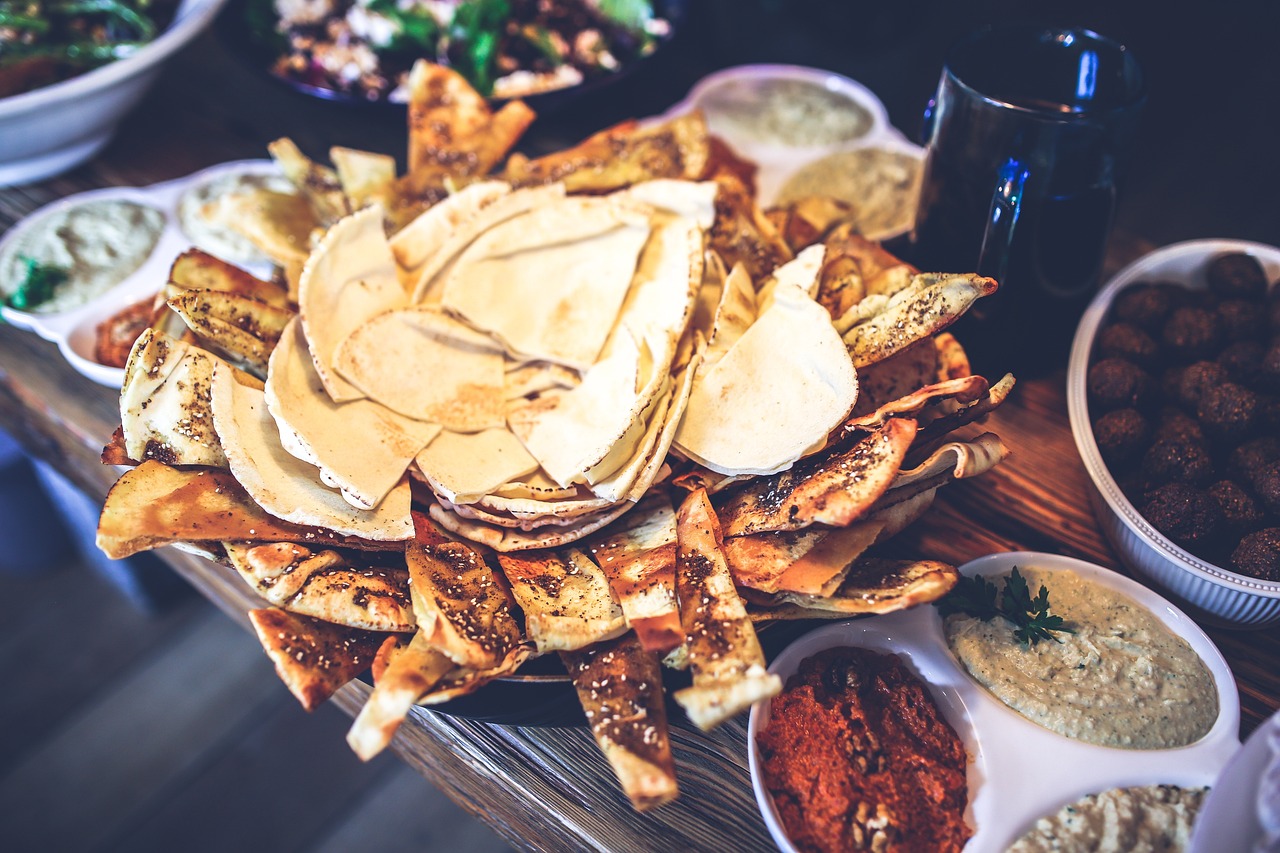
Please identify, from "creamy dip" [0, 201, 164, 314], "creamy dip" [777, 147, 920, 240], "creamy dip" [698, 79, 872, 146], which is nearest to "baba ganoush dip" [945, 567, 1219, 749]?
"creamy dip" [777, 147, 920, 240]

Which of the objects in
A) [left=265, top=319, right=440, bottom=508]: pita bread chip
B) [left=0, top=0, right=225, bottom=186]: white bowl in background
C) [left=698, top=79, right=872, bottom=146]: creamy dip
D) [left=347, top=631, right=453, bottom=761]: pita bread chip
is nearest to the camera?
[left=347, top=631, right=453, bottom=761]: pita bread chip

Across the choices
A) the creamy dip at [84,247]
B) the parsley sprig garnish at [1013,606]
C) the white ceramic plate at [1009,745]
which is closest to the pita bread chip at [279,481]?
the white ceramic plate at [1009,745]

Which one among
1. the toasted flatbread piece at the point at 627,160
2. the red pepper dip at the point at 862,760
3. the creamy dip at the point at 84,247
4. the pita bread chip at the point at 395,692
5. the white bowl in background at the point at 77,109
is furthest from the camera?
the white bowl in background at the point at 77,109

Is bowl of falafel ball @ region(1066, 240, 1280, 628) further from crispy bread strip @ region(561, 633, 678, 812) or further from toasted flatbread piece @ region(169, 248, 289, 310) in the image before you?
toasted flatbread piece @ region(169, 248, 289, 310)

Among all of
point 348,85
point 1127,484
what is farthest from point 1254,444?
point 348,85

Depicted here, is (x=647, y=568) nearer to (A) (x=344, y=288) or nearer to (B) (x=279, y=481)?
(B) (x=279, y=481)

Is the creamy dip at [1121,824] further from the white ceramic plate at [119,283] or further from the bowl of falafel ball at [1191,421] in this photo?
the white ceramic plate at [119,283]
